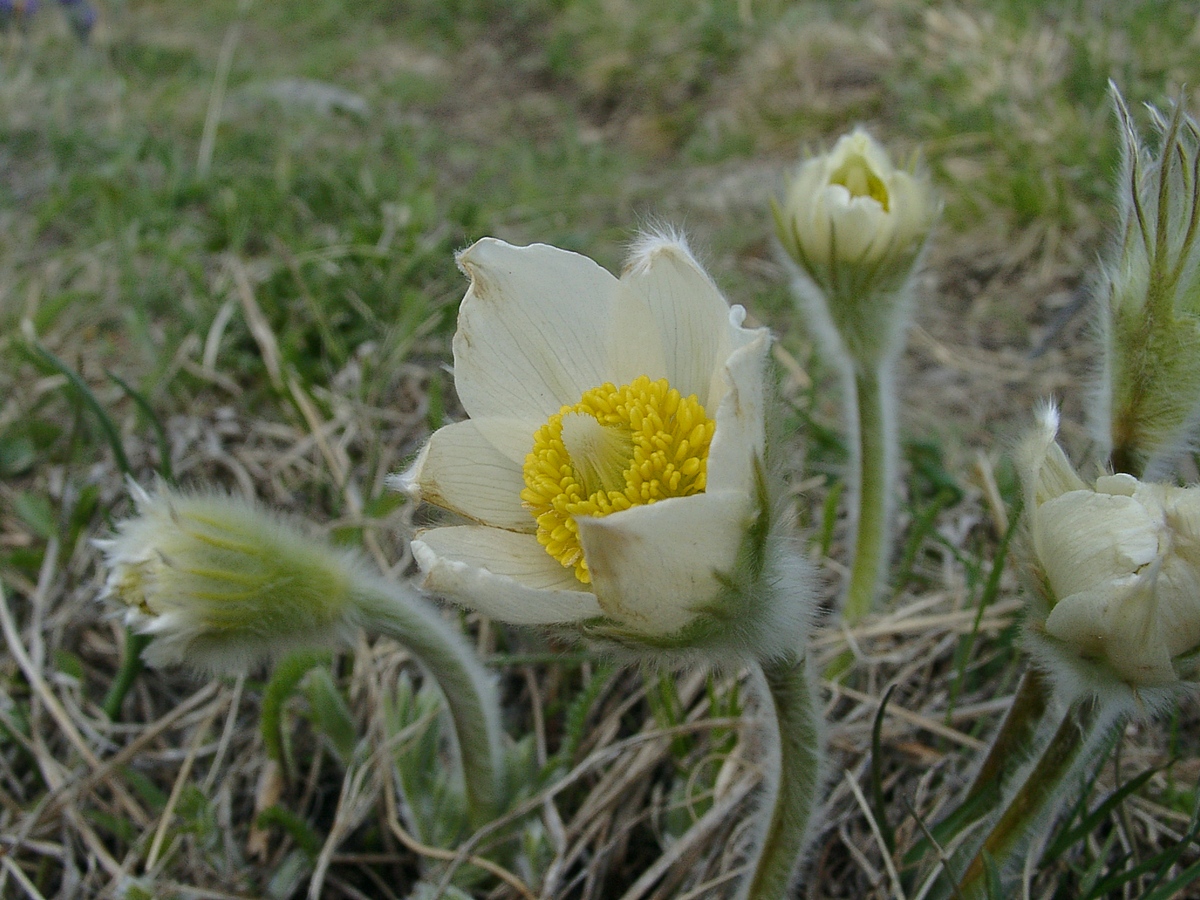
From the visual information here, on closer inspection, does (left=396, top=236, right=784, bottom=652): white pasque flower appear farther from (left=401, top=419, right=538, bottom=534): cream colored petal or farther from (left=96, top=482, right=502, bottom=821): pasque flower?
(left=96, top=482, right=502, bottom=821): pasque flower

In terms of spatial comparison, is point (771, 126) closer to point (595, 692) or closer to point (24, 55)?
point (595, 692)

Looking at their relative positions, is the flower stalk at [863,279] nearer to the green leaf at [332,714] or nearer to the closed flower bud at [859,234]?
the closed flower bud at [859,234]

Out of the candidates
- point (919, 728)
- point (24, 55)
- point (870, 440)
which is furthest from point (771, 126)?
point (24, 55)

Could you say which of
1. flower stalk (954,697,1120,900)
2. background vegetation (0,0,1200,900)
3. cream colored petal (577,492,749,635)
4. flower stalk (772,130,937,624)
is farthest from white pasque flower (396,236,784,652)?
flower stalk (772,130,937,624)

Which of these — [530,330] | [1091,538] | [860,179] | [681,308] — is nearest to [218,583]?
[530,330]

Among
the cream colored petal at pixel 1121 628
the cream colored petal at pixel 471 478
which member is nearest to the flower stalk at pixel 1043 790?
the cream colored petal at pixel 1121 628
